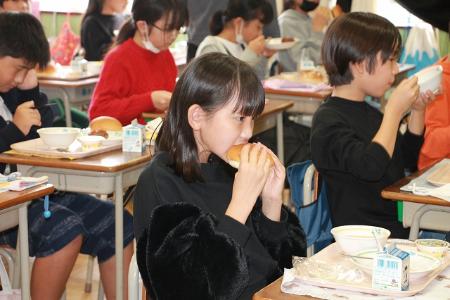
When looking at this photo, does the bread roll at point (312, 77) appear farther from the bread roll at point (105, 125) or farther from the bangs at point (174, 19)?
the bread roll at point (105, 125)

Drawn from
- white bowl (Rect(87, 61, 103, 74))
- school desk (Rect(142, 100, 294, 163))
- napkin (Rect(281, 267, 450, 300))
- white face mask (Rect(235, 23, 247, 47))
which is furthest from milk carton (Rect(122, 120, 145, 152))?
white bowl (Rect(87, 61, 103, 74))

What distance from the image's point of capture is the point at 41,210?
3.13m

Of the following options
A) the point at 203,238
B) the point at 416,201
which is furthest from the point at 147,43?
the point at 203,238

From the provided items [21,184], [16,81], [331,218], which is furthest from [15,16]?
[331,218]

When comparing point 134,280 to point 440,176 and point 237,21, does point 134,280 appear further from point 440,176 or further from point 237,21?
point 237,21

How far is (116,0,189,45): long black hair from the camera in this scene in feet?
14.2

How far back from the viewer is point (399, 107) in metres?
2.94

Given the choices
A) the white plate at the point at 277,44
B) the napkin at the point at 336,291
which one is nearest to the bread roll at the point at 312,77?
the white plate at the point at 277,44

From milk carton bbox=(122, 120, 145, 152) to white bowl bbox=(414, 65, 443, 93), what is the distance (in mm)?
1089

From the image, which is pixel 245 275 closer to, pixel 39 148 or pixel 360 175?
pixel 360 175

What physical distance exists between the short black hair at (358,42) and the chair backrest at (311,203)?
369 millimetres

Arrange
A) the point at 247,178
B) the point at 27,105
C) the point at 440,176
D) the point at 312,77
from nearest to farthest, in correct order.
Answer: the point at 247,178 → the point at 440,176 → the point at 27,105 → the point at 312,77

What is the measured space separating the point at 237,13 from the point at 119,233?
2.67 metres

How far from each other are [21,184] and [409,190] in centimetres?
122
